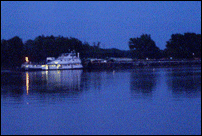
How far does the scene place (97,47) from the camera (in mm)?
106688

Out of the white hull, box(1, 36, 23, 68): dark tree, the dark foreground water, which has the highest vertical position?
box(1, 36, 23, 68): dark tree

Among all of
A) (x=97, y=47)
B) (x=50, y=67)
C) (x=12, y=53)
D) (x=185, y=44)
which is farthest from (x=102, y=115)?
(x=97, y=47)

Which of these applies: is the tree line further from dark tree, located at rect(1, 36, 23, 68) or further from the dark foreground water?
the dark foreground water

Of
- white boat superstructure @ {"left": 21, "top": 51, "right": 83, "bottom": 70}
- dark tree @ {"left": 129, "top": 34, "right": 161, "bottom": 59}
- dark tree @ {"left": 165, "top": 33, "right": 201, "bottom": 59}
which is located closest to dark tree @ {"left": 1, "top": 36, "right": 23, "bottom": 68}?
white boat superstructure @ {"left": 21, "top": 51, "right": 83, "bottom": 70}

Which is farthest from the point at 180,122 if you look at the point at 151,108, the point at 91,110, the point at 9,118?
the point at 9,118

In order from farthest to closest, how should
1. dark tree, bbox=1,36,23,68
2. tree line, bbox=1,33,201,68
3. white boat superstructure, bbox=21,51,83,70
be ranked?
tree line, bbox=1,33,201,68 → dark tree, bbox=1,36,23,68 → white boat superstructure, bbox=21,51,83,70

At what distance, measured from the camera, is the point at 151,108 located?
47.1 feet

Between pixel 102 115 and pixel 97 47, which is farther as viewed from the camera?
pixel 97 47

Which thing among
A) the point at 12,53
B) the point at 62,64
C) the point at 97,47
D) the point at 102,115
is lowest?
the point at 102,115

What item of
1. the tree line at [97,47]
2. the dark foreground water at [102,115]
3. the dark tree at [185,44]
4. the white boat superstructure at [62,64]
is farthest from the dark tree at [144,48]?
the dark foreground water at [102,115]

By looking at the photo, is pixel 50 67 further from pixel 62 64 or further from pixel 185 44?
pixel 185 44

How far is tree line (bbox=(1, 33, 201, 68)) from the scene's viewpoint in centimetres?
8136

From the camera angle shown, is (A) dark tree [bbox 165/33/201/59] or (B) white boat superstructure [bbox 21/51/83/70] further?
(A) dark tree [bbox 165/33/201/59]

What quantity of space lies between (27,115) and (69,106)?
8.16 ft
